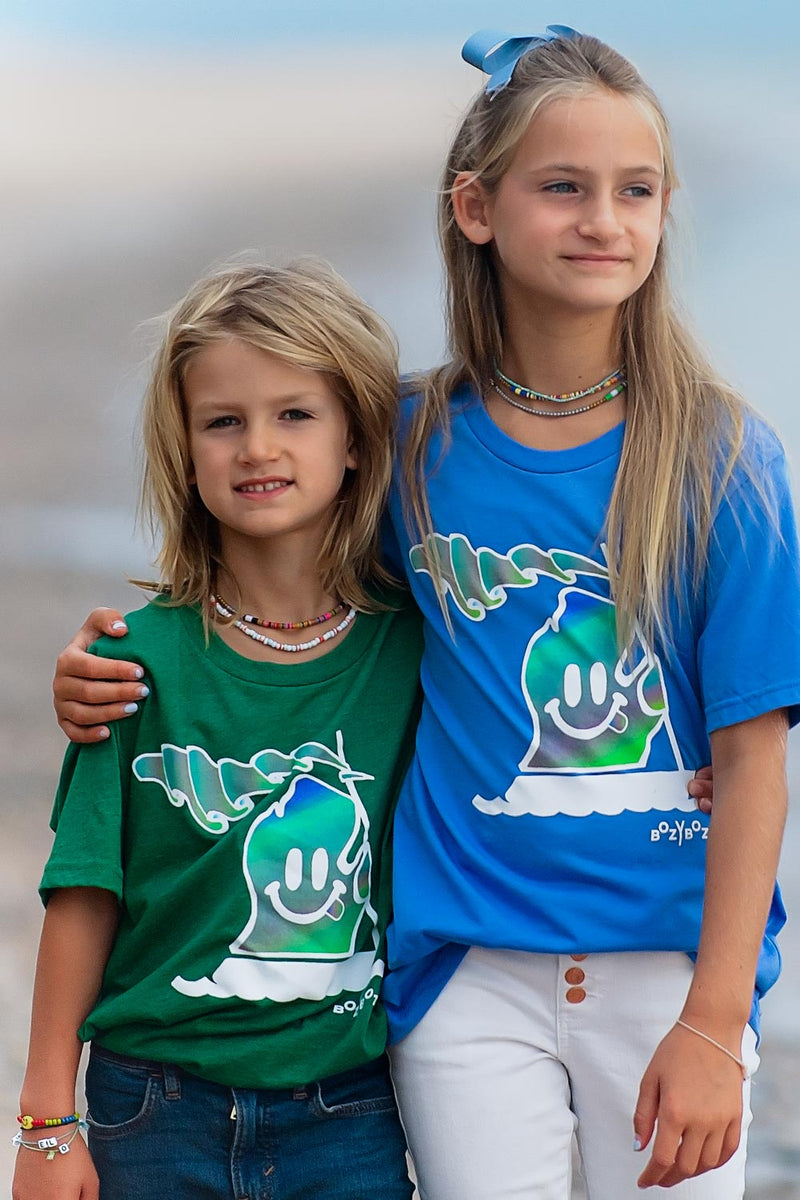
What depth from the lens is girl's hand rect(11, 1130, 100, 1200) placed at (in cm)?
130

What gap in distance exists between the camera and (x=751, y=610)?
121 cm

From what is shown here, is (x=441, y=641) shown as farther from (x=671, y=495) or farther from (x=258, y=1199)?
(x=258, y=1199)

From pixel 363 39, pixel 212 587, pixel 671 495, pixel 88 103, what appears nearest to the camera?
pixel 671 495

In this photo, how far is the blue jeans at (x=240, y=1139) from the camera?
128cm

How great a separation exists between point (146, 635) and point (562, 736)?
14.7 inches

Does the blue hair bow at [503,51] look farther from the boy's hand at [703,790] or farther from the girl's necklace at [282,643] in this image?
the boy's hand at [703,790]

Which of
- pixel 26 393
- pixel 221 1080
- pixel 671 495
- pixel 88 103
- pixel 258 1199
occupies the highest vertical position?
pixel 88 103

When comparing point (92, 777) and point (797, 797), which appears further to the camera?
point (797, 797)

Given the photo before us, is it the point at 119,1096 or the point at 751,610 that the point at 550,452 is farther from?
the point at 119,1096

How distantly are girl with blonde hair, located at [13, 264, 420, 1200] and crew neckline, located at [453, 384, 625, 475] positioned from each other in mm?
112

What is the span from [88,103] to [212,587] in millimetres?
2958

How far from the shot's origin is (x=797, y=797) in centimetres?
280

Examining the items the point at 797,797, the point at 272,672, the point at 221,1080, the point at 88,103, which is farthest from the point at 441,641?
the point at 88,103

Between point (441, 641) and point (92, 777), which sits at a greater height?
point (441, 641)
